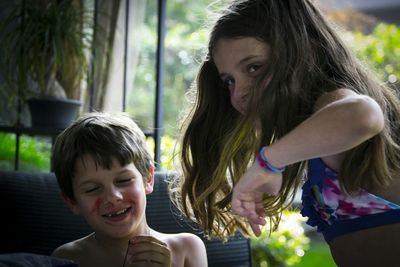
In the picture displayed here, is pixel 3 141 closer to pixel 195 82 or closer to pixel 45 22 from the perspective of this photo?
pixel 45 22

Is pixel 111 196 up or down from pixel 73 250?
up

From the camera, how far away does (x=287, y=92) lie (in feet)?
4.31

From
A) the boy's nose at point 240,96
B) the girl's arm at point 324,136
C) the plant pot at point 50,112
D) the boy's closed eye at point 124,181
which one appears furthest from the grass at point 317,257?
the girl's arm at point 324,136

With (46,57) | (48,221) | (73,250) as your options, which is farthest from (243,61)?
(46,57)

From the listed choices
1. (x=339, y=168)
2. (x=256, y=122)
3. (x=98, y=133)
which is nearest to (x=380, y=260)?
(x=339, y=168)

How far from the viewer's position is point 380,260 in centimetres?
132

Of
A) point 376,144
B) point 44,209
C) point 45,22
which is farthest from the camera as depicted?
point 45,22

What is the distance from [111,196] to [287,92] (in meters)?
0.54

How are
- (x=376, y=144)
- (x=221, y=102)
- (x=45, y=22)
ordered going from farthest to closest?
(x=45, y=22) < (x=221, y=102) < (x=376, y=144)

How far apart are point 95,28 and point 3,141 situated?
726mm

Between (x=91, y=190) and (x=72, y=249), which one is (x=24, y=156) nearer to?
(x=72, y=249)

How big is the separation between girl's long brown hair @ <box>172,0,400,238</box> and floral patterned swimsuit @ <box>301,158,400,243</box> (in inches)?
1.3

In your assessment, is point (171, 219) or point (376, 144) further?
point (171, 219)

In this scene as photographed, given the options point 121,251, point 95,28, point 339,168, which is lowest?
point 121,251
